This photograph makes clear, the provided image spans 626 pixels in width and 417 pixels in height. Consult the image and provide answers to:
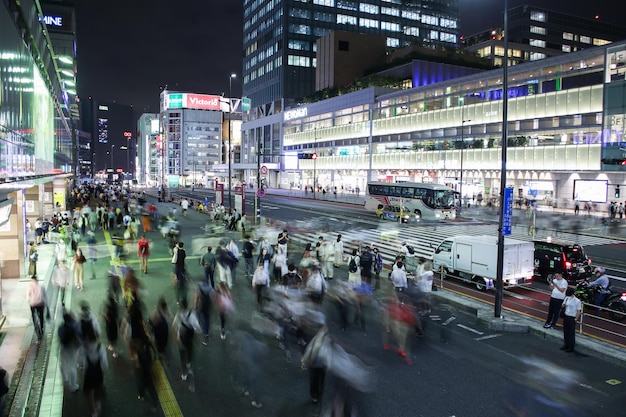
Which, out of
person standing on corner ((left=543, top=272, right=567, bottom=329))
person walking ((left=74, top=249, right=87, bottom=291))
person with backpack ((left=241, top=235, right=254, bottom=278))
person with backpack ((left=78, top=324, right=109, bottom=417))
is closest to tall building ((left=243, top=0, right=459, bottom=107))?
person with backpack ((left=241, top=235, right=254, bottom=278))

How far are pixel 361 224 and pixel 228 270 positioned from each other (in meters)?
22.4

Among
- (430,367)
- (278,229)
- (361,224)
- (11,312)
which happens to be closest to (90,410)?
(430,367)

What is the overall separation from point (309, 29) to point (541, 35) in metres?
57.9

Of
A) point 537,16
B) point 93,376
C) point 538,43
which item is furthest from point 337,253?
point 537,16

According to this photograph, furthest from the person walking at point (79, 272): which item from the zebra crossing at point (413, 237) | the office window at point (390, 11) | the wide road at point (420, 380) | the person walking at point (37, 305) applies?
the office window at point (390, 11)

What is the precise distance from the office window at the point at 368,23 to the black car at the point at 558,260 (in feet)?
374

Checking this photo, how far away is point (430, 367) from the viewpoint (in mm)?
10031

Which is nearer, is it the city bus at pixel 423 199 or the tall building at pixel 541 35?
the city bus at pixel 423 199

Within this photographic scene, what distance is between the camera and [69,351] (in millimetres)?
8516

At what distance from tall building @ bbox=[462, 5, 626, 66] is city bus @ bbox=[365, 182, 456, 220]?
8179 centimetres

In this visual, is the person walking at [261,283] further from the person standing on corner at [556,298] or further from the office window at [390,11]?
the office window at [390,11]

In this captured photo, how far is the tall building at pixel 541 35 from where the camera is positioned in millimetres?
114688

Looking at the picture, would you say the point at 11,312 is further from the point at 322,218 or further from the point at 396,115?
the point at 396,115

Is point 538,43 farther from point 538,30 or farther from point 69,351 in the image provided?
point 69,351
